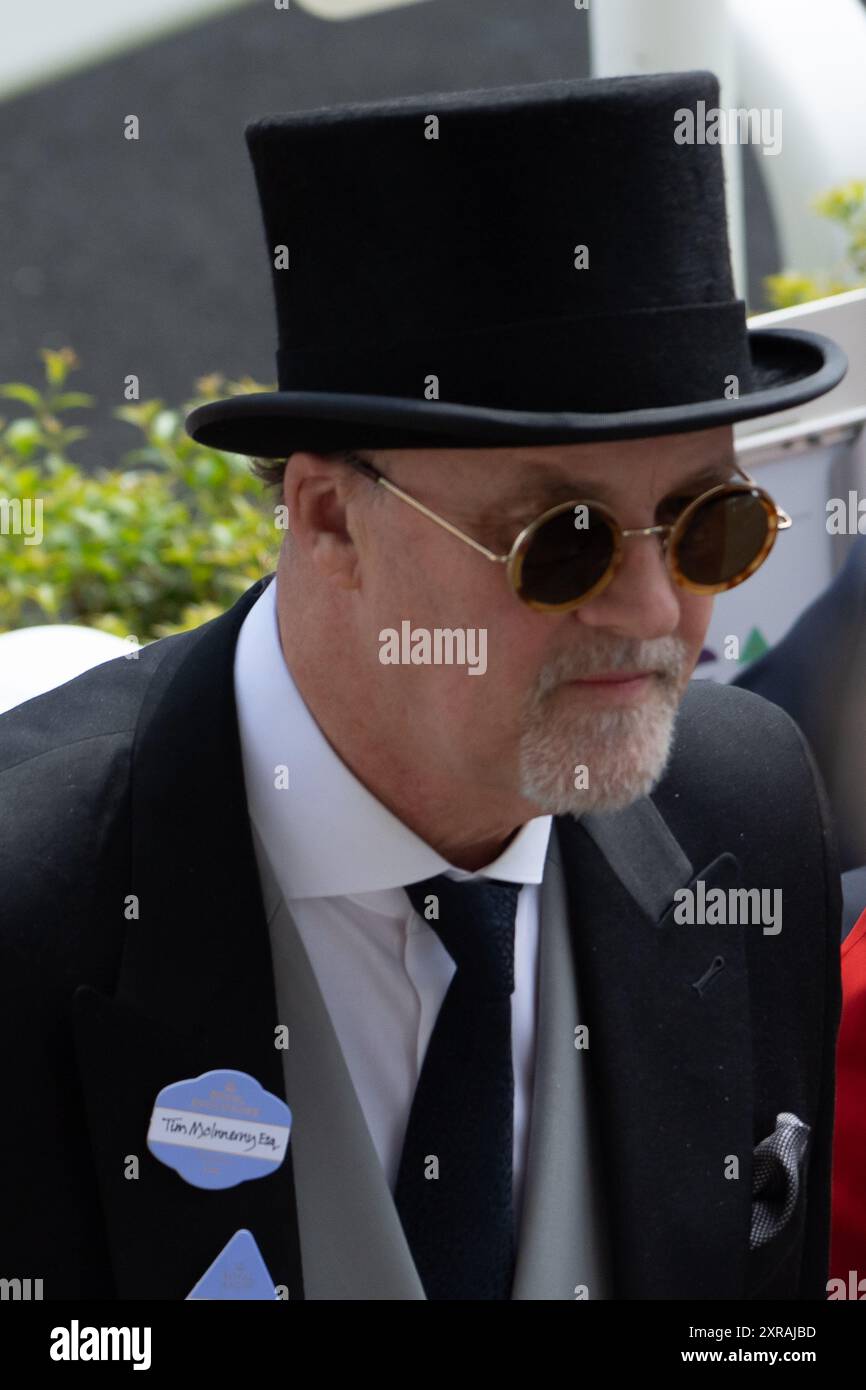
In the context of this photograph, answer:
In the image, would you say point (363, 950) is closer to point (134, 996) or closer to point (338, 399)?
point (134, 996)

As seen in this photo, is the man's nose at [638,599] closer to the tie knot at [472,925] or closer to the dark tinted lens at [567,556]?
the dark tinted lens at [567,556]

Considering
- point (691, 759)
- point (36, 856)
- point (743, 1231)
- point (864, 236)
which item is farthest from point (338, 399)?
point (864, 236)

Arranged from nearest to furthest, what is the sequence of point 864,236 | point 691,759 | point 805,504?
point 691,759, point 805,504, point 864,236

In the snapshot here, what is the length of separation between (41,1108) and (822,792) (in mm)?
1045

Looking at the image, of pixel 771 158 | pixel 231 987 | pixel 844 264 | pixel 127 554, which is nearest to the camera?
pixel 231 987

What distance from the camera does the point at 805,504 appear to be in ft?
11.6

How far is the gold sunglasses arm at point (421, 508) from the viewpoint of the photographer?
1.88m

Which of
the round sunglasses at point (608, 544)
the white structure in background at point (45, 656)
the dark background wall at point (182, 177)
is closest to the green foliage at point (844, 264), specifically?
the white structure in background at point (45, 656)

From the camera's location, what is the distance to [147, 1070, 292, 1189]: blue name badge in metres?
1.97

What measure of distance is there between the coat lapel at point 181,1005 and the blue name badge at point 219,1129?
10 millimetres

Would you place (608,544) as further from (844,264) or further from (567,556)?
(844,264)

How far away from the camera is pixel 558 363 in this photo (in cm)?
186

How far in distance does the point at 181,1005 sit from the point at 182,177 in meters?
8.26

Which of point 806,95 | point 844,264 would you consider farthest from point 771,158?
point 844,264
